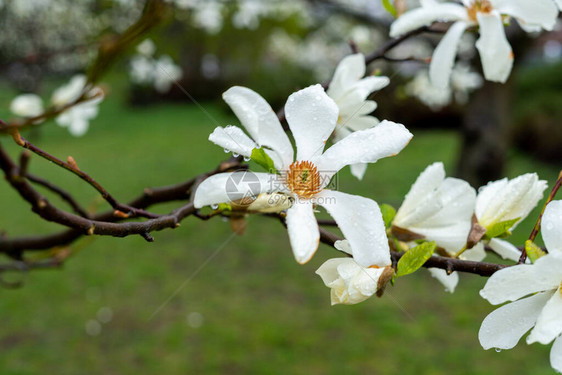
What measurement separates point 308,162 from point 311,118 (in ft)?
0.14

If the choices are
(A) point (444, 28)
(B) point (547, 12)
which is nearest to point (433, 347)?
(A) point (444, 28)

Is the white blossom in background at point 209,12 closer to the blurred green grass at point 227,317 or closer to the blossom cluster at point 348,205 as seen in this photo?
the blurred green grass at point 227,317

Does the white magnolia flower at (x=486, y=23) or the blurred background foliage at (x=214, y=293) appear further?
the blurred background foliage at (x=214, y=293)

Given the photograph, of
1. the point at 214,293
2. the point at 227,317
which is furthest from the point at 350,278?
the point at 214,293

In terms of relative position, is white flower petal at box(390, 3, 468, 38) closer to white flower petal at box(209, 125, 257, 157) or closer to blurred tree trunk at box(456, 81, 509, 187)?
white flower petal at box(209, 125, 257, 157)

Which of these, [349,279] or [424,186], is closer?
[349,279]

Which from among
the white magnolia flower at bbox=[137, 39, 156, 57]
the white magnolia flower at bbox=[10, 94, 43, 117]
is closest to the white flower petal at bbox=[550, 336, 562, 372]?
the white magnolia flower at bbox=[10, 94, 43, 117]

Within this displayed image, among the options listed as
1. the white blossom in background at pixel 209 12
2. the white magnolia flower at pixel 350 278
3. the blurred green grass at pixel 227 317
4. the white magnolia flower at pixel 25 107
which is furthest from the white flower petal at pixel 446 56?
the white blossom in background at pixel 209 12

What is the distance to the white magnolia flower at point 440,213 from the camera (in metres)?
0.59

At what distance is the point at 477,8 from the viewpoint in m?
0.67

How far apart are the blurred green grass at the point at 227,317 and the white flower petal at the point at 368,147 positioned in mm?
1604

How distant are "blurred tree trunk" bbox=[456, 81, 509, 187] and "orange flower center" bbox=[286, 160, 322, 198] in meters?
3.39

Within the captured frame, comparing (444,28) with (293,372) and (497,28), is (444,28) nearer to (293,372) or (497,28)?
(497,28)

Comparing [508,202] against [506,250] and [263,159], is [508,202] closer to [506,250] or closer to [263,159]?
[506,250]
